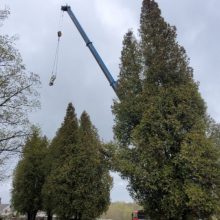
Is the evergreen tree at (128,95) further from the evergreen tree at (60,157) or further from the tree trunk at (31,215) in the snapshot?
the tree trunk at (31,215)

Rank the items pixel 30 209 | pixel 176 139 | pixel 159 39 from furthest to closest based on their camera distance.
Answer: pixel 30 209 → pixel 159 39 → pixel 176 139

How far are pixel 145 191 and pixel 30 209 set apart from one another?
27.1 m

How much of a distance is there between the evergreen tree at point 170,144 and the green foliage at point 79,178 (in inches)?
457

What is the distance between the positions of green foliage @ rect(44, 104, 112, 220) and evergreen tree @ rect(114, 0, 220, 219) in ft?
38.1

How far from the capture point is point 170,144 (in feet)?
75.3

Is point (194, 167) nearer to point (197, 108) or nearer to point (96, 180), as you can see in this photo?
point (197, 108)

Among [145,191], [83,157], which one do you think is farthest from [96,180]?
[145,191]

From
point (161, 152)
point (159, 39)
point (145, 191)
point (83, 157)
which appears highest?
point (159, 39)

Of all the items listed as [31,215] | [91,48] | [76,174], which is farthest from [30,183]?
[91,48]

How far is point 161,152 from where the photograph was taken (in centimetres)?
2306

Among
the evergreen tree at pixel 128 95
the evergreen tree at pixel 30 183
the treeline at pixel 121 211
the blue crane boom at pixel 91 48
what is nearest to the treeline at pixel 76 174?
the blue crane boom at pixel 91 48

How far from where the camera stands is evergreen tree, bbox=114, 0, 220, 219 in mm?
22000

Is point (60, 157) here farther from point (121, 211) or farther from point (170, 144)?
point (121, 211)

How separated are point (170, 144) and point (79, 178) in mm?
15402
